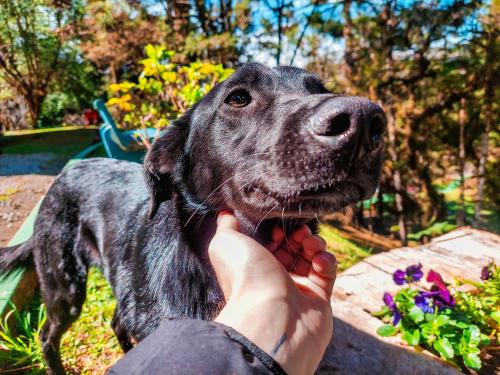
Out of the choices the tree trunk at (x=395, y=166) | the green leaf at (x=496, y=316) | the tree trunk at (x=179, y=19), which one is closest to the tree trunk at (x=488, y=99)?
the tree trunk at (x=395, y=166)

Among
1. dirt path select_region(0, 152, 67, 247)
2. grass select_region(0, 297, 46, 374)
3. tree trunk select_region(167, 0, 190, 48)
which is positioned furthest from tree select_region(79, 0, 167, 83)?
grass select_region(0, 297, 46, 374)

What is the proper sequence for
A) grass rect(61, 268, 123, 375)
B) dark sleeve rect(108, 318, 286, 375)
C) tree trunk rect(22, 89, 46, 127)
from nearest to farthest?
1. dark sleeve rect(108, 318, 286, 375)
2. grass rect(61, 268, 123, 375)
3. tree trunk rect(22, 89, 46, 127)

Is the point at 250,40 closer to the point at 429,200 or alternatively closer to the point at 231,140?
the point at 429,200

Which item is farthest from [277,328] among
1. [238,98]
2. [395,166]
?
[395,166]

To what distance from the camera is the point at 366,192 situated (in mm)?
1349

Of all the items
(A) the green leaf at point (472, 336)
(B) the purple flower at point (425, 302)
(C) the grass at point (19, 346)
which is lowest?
(C) the grass at point (19, 346)

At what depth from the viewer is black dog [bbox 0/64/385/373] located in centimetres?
126

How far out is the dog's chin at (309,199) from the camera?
1.29 meters

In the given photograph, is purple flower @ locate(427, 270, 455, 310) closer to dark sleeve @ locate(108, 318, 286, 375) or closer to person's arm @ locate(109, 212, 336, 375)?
person's arm @ locate(109, 212, 336, 375)

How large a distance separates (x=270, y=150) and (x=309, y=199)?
0.29 meters

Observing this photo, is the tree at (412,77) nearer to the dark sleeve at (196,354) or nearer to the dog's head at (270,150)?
the dog's head at (270,150)

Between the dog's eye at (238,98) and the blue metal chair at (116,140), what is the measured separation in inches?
138

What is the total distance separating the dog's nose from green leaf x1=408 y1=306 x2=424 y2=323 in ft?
5.44

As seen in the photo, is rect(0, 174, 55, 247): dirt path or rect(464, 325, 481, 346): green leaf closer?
rect(464, 325, 481, 346): green leaf
